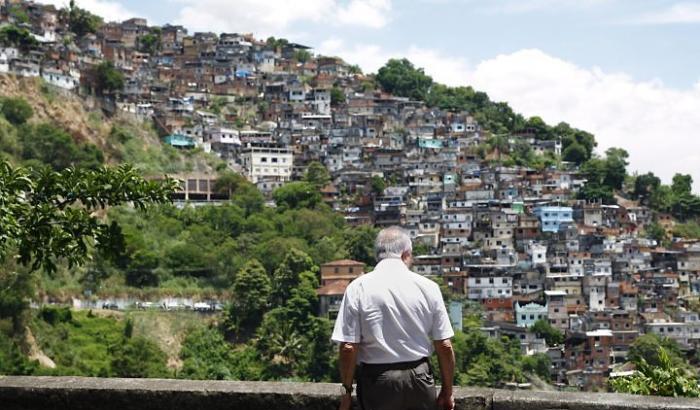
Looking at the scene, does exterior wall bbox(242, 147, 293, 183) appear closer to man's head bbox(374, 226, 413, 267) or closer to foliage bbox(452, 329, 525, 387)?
foliage bbox(452, 329, 525, 387)

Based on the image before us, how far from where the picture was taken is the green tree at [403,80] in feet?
281

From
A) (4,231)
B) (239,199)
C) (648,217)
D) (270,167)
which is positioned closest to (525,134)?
(648,217)

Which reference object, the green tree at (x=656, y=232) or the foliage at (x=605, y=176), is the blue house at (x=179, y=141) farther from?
the green tree at (x=656, y=232)

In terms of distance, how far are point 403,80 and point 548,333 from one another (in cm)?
4587

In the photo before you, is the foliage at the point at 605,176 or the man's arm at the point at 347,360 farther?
the foliage at the point at 605,176

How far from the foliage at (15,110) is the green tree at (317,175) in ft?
50.9

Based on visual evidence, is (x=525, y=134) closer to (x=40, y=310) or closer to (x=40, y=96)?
(x=40, y=96)

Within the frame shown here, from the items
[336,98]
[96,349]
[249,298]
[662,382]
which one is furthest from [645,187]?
[662,382]

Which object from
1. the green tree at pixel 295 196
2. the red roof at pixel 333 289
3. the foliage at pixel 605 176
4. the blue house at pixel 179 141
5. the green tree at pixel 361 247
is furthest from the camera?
the foliage at pixel 605 176

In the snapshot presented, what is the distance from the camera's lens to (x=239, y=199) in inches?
1944

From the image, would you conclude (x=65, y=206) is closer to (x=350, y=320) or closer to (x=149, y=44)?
(x=350, y=320)

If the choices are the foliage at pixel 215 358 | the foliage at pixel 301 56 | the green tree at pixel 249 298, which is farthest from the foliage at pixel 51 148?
the foliage at pixel 301 56

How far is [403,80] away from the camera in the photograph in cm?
8594

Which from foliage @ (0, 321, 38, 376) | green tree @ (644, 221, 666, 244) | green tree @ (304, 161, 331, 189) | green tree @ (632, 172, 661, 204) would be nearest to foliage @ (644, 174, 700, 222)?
green tree @ (632, 172, 661, 204)
